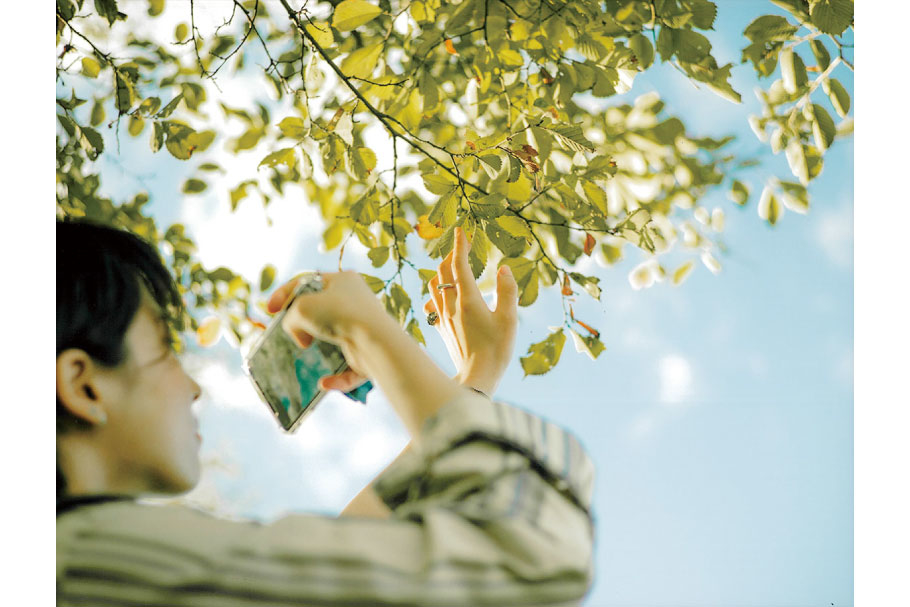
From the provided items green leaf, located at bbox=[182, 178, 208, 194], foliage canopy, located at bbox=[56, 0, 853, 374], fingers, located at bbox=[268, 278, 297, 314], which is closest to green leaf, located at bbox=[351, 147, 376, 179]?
foliage canopy, located at bbox=[56, 0, 853, 374]

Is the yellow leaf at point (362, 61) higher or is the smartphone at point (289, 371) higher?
the yellow leaf at point (362, 61)

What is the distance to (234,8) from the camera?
1133mm

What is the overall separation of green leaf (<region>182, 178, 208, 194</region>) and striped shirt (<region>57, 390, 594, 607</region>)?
39.6 inches

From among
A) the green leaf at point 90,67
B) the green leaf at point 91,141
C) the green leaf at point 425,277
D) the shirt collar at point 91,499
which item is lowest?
the shirt collar at point 91,499

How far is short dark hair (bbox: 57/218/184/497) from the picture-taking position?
556mm

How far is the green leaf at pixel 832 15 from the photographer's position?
2.57 feet

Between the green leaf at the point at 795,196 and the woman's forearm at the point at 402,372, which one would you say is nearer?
the woman's forearm at the point at 402,372

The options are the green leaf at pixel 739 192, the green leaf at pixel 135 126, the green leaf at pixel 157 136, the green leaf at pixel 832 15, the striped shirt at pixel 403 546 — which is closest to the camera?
the striped shirt at pixel 403 546

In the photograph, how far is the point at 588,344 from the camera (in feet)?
3.27

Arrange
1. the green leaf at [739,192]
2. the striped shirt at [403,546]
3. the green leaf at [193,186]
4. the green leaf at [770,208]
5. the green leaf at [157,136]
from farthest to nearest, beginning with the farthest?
the green leaf at [739,192], the green leaf at [193,186], the green leaf at [770,208], the green leaf at [157,136], the striped shirt at [403,546]

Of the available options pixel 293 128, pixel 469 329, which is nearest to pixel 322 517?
pixel 469 329

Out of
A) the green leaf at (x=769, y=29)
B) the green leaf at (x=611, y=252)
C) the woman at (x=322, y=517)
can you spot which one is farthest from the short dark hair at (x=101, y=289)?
the green leaf at (x=611, y=252)

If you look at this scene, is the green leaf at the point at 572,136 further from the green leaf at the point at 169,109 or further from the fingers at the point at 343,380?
the green leaf at the point at 169,109
